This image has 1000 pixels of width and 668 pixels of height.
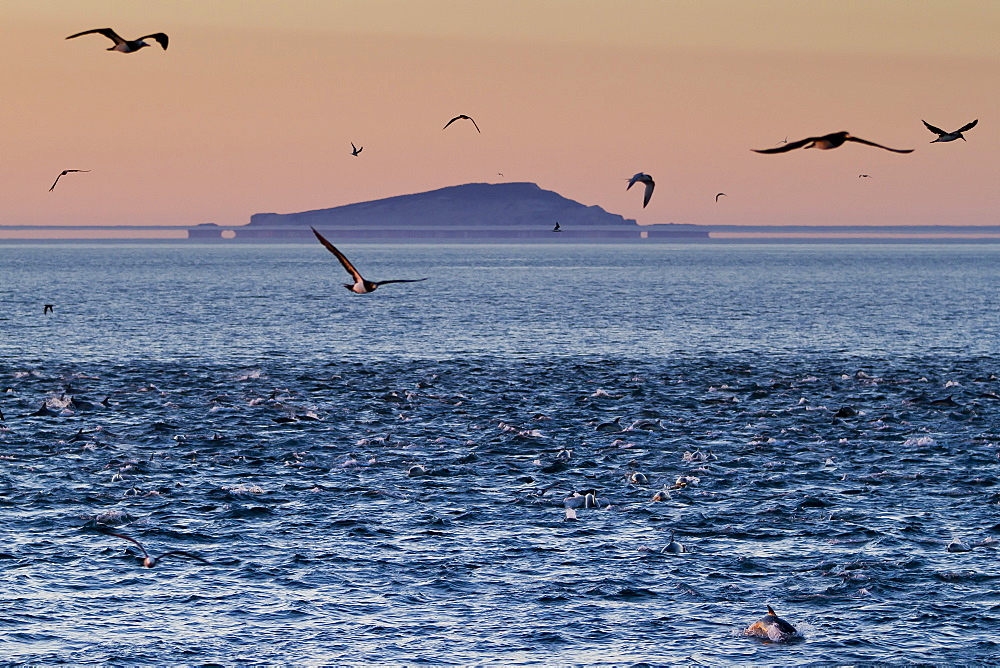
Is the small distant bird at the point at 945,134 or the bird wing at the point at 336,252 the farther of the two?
the small distant bird at the point at 945,134

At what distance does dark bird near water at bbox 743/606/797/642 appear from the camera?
20.8 meters

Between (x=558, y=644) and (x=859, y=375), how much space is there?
42707mm

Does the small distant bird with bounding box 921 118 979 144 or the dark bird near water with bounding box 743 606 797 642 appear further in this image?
the small distant bird with bounding box 921 118 979 144

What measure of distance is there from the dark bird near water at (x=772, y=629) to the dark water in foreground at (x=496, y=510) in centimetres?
31

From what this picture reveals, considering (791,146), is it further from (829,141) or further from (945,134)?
(945,134)

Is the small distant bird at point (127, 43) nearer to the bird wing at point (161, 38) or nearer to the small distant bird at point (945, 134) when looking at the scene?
the bird wing at point (161, 38)

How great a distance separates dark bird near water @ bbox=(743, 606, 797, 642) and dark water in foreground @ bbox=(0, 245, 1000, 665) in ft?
1.03

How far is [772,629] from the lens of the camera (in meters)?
20.8

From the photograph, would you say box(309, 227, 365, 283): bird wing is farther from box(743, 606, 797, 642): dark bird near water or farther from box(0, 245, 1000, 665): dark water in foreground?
box(743, 606, 797, 642): dark bird near water

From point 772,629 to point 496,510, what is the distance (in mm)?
10139

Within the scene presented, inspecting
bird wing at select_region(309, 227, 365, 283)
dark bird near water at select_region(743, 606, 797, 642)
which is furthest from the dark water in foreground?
bird wing at select_region(309, 227, 365, 283)

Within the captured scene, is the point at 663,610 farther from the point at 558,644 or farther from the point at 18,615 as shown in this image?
the point at 18,615

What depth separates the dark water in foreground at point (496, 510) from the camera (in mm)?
21203

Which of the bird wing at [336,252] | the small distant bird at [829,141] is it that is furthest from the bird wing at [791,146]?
the bird wing at [336,252]
